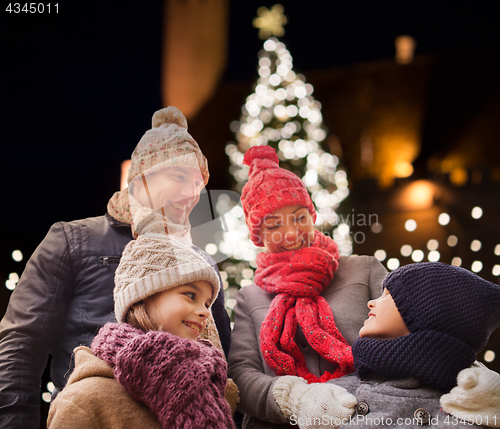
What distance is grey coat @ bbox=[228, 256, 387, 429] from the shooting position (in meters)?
1.29

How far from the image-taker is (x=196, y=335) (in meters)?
1.12

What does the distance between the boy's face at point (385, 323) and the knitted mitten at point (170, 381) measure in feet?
1.65

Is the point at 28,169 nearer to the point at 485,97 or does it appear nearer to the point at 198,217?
the point at 198,217

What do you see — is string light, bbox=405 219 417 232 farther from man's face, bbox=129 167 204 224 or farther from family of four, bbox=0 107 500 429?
man's face, bbox=129 167 204 224

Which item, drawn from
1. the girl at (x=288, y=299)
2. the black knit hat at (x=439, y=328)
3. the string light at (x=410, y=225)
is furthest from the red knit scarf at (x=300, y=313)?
the string light at (x=410, y=225)

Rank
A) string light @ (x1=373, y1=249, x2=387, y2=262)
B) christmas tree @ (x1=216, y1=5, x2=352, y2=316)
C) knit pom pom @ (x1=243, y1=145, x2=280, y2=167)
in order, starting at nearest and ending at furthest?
knit pom pom @ (x1=243, y1=145, x2=280, y2=167) < christmas tree @ (x1=216, y1=5, x2=352, y2=316) < string light @ (x1=373, y1=249, x2=387, y2=262)

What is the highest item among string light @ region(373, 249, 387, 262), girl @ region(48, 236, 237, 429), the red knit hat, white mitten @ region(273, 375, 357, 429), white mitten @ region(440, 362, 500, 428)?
the red knit hat

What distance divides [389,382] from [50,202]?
51.3 inches

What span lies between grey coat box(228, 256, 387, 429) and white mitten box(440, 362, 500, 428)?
423 millimetres

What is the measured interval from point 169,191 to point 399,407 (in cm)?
94

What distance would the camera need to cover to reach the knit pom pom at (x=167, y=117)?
1.45 m

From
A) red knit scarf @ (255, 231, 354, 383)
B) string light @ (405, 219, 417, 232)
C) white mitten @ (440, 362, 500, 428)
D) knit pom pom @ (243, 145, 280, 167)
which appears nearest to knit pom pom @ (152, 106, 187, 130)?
knit pom pom @ (243, 145, 280, 167)

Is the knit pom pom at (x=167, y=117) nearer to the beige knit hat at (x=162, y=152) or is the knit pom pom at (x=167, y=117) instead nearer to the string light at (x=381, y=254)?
the beige knit hat at (x=162, y=152)

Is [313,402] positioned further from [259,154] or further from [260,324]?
[259,154]
